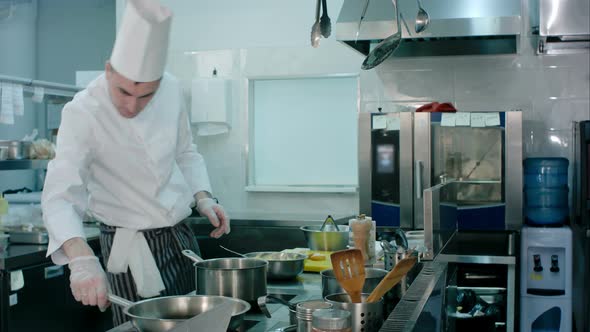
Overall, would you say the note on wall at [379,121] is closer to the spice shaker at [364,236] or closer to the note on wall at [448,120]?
the note on wall at [448,120]

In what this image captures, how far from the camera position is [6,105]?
3.78 meters

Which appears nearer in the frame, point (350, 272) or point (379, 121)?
point (350, 272)

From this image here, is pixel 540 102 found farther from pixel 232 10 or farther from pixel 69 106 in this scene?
pixel 69 106

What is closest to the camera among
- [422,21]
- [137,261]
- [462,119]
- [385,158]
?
[137,261]

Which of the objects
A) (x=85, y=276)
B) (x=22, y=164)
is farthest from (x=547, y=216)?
(x=85, y=276)

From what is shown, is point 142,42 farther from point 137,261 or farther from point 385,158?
point 385,158

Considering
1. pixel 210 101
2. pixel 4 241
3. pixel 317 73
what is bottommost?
pixel 4 241

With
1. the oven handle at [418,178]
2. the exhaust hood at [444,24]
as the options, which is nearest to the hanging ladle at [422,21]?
the exhaust hood at [444,24]

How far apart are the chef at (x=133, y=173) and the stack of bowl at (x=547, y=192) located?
266 cm

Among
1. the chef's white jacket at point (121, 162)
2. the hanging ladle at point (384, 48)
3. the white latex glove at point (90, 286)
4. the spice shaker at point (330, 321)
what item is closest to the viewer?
the spice shaker at point (330, 321)

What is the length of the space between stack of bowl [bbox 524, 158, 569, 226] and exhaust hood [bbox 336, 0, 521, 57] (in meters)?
0.84

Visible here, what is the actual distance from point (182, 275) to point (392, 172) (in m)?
2.37

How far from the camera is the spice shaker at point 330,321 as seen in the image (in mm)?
1308

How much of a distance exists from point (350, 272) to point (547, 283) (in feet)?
9.84
